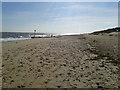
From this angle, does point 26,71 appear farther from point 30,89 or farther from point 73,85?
point 73,85

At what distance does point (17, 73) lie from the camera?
8328 mm

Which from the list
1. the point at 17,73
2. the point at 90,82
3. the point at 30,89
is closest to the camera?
the point at 30,89

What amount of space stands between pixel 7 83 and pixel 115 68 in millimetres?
5515

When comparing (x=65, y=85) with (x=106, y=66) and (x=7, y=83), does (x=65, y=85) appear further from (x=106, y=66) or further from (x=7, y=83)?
(x=106, y=66)

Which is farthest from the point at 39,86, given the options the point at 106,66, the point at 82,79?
the point at 106,66

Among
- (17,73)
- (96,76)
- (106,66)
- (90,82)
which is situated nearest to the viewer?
(90,82)

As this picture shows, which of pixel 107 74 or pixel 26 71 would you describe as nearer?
pixel 107 74

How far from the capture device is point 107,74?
7.75 metres

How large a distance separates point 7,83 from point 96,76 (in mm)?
3947

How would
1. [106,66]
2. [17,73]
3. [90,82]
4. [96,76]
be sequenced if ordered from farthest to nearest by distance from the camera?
[106,66] < [17,73] < [96,76] < [90,82]

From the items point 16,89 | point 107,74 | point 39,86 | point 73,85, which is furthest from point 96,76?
point 16,89

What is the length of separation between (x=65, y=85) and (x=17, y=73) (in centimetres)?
301

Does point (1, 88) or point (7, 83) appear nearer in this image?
point (1, 88)

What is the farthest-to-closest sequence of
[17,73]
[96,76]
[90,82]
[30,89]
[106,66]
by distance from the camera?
[106,66], [17,73], [96,76], [90,82], [30,89]
